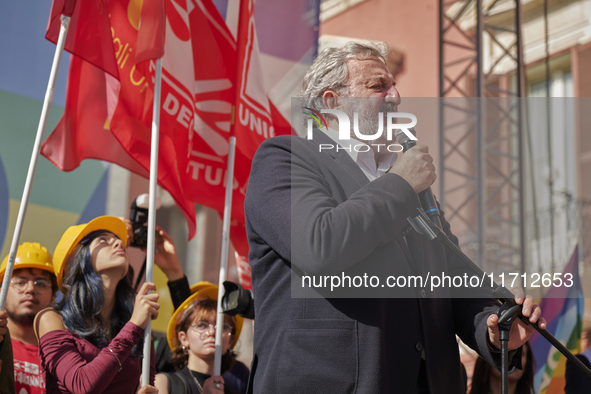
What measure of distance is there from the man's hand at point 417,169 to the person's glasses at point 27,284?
2433 mm

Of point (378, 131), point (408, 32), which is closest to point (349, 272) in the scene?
point (378, 131)

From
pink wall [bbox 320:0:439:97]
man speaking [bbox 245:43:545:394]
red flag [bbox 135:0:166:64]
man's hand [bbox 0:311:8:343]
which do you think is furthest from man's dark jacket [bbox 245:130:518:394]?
pink wall [bbox 320:0:439:97]

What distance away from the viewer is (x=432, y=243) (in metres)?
2.21

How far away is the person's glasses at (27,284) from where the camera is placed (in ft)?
12.3

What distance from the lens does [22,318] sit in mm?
3689

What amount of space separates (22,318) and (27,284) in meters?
0.18

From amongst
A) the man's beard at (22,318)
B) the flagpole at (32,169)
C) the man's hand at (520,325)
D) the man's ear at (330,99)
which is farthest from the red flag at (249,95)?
the man's hand at (520,325)

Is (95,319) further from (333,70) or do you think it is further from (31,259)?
(333,70)

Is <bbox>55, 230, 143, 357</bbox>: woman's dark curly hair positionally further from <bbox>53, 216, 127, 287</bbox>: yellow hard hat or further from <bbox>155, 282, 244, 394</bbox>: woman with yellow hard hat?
<bbox>155, 282, 244, 394</bbox>: woman with yellow hard hat

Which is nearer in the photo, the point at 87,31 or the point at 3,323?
the point at 3,323

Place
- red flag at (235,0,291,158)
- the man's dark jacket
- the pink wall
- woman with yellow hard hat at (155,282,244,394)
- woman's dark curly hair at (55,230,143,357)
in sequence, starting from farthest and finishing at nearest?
the pink wall → red flag at (235,0,291,158) → woman with yellow hard hat at (155,282,244,394) → woman's dark curly hair at (55,230,143,357) → the man's dark jacket

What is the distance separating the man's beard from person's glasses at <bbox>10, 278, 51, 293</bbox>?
0.41 ft

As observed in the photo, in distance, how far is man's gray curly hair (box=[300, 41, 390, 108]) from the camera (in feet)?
8.02

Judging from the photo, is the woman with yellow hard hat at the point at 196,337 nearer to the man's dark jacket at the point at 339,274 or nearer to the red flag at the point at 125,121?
the red flag at the point at 125,121
